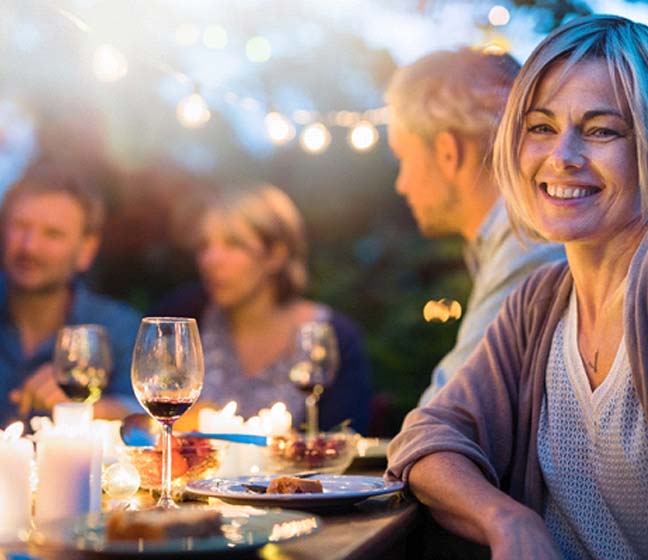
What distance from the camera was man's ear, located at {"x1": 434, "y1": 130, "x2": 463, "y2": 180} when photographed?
106 inches

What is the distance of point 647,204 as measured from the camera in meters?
1.56

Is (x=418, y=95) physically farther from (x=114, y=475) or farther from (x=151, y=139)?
(x=151, y=139)

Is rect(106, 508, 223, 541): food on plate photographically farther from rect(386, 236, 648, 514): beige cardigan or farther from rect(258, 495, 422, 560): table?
rect(386, 236, 648, 514): beige cardigan

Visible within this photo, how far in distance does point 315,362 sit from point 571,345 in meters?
1.17

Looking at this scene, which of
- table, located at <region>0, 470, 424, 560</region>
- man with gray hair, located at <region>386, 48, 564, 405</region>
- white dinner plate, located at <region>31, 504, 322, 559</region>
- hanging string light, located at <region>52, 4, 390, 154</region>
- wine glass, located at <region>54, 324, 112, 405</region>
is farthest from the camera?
hanging string light, located at <region>52, 4, 390, 154</region>

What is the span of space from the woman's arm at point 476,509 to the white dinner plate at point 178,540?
0.24m

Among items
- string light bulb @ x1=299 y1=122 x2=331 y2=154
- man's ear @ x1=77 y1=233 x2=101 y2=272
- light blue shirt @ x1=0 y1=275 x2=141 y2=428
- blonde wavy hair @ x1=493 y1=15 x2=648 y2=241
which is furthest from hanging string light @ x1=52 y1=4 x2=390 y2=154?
blonde wavy hair @ x1=493 y1=15 x2=648 y2=241

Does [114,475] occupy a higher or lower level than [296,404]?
higher

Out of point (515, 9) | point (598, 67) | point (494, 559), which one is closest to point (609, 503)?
point (494, 559)

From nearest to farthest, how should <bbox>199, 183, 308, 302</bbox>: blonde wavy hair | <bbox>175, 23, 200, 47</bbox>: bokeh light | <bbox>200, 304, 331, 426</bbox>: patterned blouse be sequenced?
<bbox>200, 304, 331, 426</bbox>: patterned blouse < <bbox>199, 183, 308, 302</bbox>: blonde wavy hair < <bbox>175, 23, 200, 47</bbox>: bokeh light

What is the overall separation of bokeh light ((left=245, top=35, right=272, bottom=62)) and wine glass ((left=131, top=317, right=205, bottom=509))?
4579 millimetres

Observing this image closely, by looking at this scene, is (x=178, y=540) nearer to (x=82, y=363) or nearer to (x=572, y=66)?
(x=572, y=66)

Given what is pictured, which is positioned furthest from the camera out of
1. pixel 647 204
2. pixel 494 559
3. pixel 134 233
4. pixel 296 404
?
pixel 134 233

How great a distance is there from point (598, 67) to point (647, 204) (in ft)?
0.67
